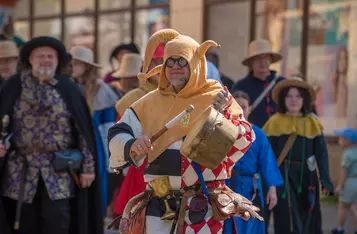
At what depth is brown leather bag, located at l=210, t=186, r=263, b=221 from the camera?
4.47 m

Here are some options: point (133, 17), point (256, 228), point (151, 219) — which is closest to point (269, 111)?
point (256, 228)

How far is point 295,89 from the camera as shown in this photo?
7.61 metres

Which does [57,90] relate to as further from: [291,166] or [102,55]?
[102,55]

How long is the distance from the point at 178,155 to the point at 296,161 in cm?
312

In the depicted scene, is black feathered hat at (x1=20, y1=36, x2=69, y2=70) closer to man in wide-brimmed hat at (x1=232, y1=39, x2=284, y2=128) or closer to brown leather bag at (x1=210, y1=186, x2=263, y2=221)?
man in wide-brimmed hat at (x1=232, y1=39, x2=284, y2=128)

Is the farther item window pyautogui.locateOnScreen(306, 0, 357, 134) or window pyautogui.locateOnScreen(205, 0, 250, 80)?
window pyautogui.locateOnScreen(205, 0, 250, 80)

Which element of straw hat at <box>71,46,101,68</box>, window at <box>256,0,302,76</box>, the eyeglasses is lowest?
the eyeglasses

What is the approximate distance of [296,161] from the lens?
7.47 meters

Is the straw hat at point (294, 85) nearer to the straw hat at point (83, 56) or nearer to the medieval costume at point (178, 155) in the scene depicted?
the straw hat at point (83, 56)

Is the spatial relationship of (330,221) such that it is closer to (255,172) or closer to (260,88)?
(260,88)

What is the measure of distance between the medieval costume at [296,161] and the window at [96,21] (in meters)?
7.23

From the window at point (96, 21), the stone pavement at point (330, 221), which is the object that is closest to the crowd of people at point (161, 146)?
the stone pavement at point (330, 221)

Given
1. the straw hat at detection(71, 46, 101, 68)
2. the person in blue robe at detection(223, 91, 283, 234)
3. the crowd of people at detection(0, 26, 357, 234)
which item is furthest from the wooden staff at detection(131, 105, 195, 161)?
the straw hat at detection(71, 46, 101, 68)

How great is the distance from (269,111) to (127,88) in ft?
5.40
